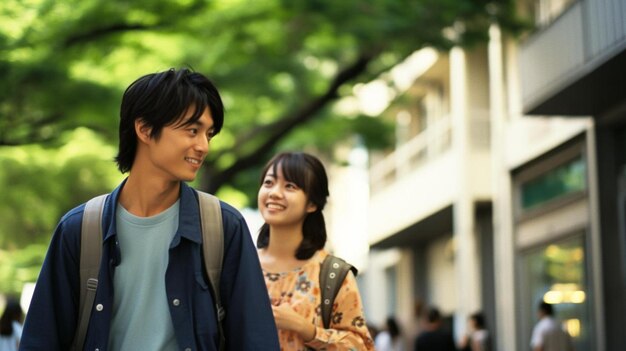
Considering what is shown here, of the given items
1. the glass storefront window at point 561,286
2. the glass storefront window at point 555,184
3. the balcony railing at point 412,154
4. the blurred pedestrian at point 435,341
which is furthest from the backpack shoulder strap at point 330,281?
the balcony railing at point 412,154

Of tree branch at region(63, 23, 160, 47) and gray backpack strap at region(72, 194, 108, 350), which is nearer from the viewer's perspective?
gray backpack strap at region(72, 194, 108, 350)

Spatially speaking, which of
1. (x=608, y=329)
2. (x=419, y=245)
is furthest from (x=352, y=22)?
(x=419, y=245)

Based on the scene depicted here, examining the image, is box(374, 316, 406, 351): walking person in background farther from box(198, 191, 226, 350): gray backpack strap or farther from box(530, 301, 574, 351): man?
box(198, 191, 226, 350): gray backpack strap

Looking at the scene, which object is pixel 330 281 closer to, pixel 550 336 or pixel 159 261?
pixel 159 261

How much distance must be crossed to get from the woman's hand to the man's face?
Result: 1.40 m

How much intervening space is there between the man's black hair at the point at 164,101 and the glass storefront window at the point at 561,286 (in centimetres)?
1630

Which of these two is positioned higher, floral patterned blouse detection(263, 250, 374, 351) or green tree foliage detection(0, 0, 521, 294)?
green tree foliage detection(0, 0, 521, 294)

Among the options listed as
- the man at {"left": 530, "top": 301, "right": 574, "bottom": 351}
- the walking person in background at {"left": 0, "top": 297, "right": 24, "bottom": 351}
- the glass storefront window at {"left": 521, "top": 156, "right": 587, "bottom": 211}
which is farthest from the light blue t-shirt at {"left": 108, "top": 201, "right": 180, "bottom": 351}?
the glass storefront window at {"left": 521, "top": 156, "right": 587, "bottom": 211}

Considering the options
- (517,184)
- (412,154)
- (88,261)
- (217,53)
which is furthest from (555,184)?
(88,261)

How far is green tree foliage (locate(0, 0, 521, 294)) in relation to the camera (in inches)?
578

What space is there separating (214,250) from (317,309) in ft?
5.32

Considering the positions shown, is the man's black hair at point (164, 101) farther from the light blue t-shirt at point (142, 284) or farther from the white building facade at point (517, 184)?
the white building facade at point (517, 184)

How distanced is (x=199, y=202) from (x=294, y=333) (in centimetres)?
150

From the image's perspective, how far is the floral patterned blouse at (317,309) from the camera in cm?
482
